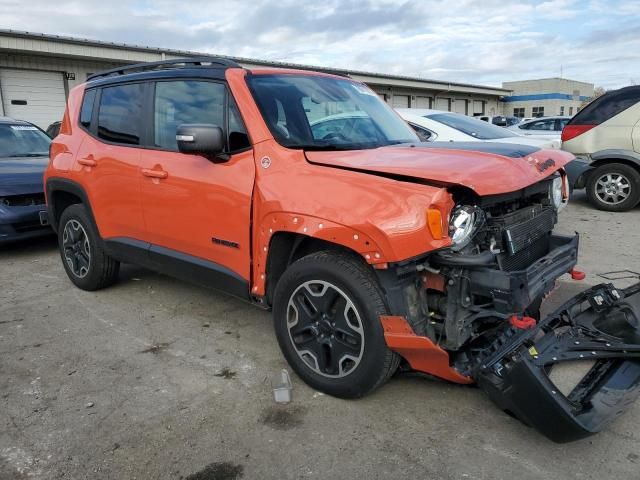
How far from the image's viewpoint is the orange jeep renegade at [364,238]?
2.48 meters

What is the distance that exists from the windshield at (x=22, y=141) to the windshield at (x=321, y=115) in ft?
17.9

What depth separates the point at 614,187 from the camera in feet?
27.7

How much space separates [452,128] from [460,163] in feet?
16.9

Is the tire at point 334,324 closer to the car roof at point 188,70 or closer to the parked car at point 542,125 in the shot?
the car roof at point 188,70

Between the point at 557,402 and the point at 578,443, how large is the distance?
534 mm

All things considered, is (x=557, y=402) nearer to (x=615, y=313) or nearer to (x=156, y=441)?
(x=615, y=313)

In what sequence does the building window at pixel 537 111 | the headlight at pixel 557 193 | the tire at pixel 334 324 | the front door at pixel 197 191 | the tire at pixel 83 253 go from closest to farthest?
the tire at pixel 334 324, the front door at pixel 197 191, the headlight at pixel 557 193, the tire at pixel 83 253, the building window at pixel 537 111

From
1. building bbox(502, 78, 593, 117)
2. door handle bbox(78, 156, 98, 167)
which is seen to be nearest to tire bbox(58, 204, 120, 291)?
door handle bbox(78, 156, 98, 167)

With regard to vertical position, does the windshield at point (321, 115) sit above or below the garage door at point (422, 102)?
below

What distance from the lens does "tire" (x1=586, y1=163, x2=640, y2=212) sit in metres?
8.27

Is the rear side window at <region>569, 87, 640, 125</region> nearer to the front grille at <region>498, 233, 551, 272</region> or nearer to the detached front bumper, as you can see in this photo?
the front grille at <region>498, 233, 551, 272</region>

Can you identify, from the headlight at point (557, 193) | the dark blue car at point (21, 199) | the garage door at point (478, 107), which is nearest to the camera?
the headlight at point (557, 193)

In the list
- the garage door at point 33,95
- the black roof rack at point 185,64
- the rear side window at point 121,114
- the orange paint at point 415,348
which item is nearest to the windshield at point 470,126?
the black roof rack at point 185,64

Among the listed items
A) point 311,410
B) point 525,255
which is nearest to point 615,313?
point 525,255
